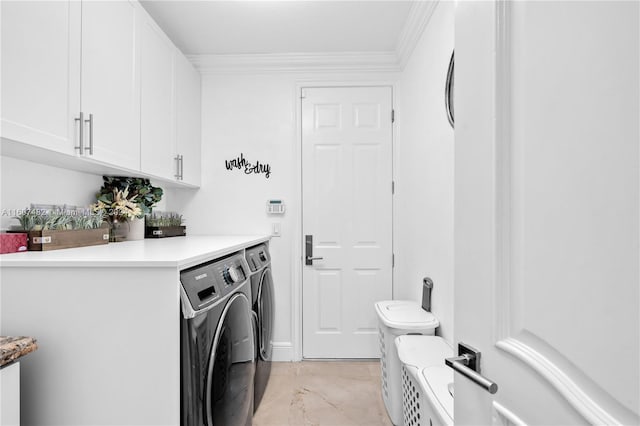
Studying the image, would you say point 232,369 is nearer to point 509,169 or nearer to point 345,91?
point 509,169

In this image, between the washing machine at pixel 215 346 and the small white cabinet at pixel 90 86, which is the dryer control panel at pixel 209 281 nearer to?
the washing machine at pixel 215 346

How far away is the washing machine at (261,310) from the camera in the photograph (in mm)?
2040

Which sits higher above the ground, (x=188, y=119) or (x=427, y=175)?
(x=188, y=119)

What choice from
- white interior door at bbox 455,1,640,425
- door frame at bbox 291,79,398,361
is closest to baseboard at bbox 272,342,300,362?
door frame at bbox 291,79,398,361

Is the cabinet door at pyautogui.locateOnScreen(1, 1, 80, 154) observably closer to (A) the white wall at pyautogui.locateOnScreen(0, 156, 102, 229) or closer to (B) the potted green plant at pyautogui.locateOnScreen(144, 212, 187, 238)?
(A) the white wall at pyautogui.locateOnScreen(0, 156, 102, 229)

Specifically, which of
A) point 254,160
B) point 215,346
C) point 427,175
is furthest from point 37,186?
point 427,175

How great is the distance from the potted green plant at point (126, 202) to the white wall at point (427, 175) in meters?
1.80

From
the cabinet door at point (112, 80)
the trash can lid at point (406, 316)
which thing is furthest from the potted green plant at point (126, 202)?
the trash can lid at point (406, 316)

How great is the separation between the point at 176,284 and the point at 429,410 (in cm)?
104

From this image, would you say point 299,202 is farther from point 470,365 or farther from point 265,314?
point 470,365

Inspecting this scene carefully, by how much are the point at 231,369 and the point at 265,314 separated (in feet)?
3.10

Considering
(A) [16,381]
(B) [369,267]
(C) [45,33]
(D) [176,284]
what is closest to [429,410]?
(D) [176,284]

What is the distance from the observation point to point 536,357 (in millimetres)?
524

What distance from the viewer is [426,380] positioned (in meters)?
1.31
